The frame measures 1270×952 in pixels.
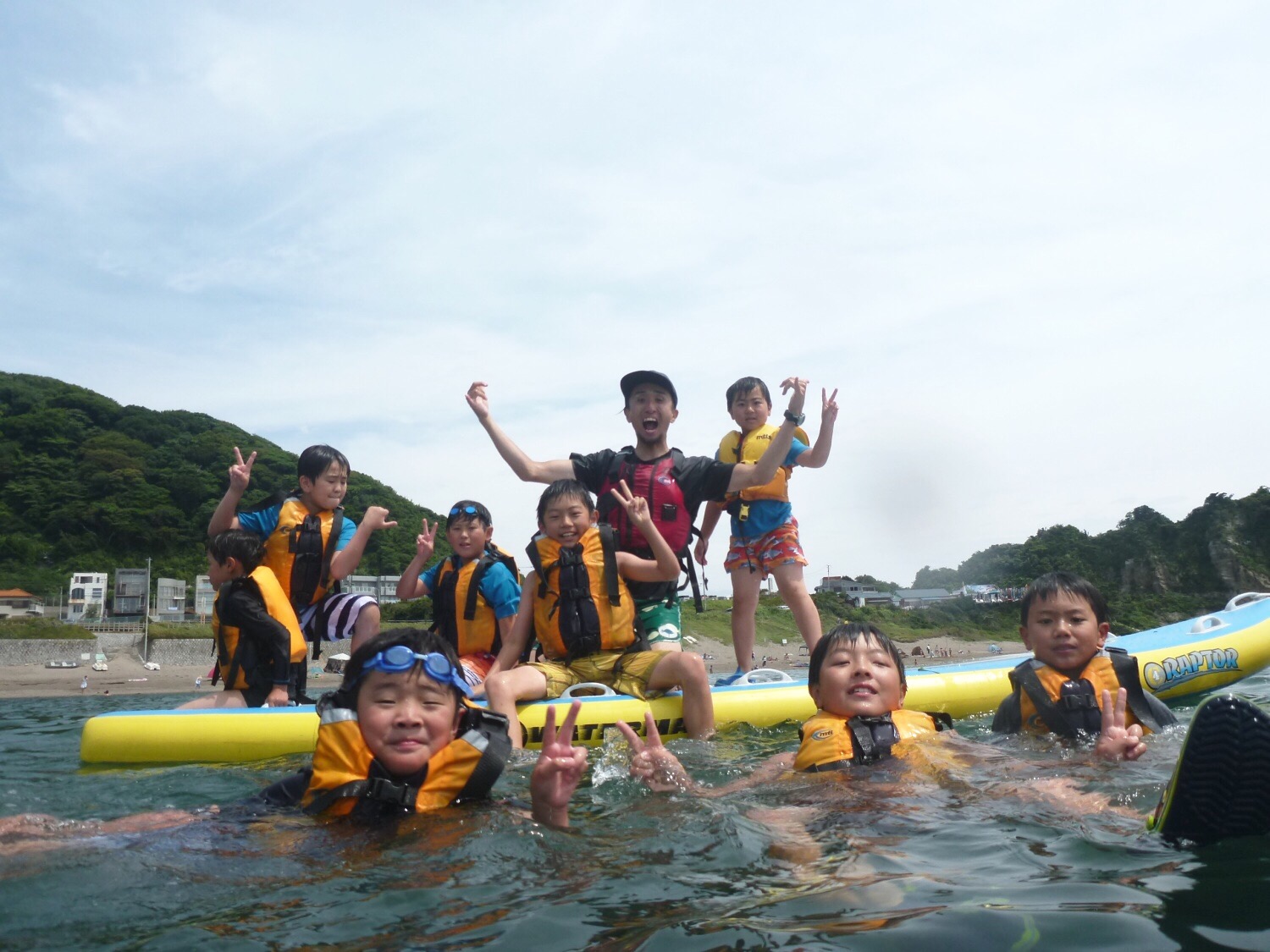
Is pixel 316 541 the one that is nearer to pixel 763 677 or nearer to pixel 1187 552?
pixel 763 677

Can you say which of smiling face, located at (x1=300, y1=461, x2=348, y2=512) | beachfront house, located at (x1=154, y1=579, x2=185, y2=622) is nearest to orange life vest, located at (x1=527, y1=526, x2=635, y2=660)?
smiling face, located at (x1=300, y1=461, x2=348, y2=512)

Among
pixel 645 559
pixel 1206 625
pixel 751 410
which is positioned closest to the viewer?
pixel 645 559

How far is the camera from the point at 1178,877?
5.99ft

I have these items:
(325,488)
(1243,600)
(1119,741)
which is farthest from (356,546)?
(1243,600)

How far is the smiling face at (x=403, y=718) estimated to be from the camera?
8.96 feet

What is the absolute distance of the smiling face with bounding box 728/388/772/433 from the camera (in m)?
6.46

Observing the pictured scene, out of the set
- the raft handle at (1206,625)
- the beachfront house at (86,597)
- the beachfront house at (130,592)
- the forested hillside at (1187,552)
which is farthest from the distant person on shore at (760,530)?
the beachfront house at (86,597)

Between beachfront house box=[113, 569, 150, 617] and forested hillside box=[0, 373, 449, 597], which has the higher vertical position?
forested hillside box=[0, 373, 449, 597]

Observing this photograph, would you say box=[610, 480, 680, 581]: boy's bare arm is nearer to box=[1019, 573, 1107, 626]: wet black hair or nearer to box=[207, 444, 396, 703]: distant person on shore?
box=[207, 444, 396, 703]: distant person on shore

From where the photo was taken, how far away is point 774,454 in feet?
17.7

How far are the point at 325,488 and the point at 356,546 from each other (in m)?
0.44

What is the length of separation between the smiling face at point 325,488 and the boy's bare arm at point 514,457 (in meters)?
1.01

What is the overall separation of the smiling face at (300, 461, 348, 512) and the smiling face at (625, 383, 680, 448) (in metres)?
1.97

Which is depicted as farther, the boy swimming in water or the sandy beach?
the sandy beach
